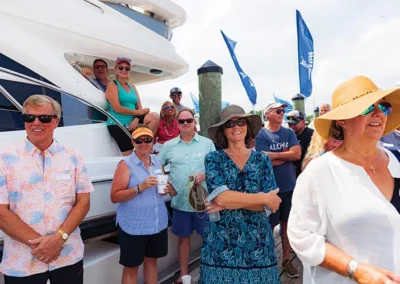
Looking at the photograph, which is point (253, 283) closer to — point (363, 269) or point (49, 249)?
point (363, 269)

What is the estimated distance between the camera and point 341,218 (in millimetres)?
1254

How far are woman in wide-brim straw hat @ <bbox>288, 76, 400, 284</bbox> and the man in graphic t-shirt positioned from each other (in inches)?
79.4

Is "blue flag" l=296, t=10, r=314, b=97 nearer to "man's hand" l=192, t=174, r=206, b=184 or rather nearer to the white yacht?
the white yacht

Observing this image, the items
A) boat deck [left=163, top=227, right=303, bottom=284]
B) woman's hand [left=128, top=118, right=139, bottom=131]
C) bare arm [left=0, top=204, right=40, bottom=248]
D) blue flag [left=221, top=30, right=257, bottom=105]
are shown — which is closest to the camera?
bare arm [left=0, top=204, right=40, bottom=248]

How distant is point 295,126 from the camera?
4.15 metres

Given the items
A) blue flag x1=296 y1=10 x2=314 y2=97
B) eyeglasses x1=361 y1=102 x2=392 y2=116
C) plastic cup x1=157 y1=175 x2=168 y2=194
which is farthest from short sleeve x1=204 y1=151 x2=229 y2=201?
blue flag x1=296 y1=10 x2=314 y2=97

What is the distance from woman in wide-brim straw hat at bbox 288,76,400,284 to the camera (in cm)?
120

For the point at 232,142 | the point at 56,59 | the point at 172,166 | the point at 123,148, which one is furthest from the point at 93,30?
the point at 232,142

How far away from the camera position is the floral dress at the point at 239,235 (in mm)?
2029

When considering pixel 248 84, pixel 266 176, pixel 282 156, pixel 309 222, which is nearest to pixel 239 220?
pixel 266 176

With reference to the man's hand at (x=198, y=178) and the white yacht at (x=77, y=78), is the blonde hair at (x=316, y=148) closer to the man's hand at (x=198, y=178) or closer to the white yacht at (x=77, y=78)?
the man's hand at (x=198, y=178)

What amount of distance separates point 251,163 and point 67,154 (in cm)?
122

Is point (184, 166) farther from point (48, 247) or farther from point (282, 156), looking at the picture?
point (48, 247)

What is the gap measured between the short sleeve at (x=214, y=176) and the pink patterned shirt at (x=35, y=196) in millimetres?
893
